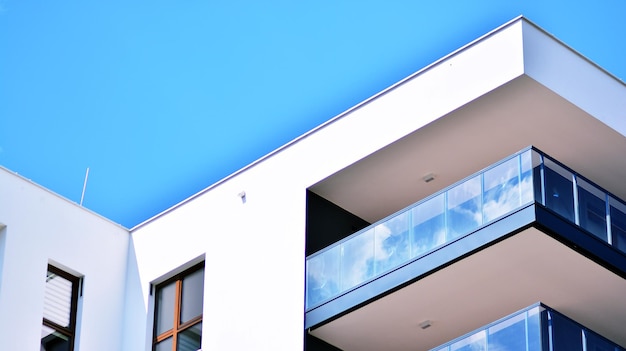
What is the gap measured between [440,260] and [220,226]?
4.25 meters

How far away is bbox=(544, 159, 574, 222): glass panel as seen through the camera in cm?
1708

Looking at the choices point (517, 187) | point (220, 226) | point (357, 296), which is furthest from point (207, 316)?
point (517, 187)

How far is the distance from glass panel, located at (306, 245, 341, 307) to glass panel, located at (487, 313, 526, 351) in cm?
276

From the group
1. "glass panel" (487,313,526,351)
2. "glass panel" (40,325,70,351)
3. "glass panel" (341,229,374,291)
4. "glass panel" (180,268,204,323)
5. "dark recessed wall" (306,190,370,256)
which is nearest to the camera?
"glass panel" (487,313,526,351)

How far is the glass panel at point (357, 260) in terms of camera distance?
60.8 feet

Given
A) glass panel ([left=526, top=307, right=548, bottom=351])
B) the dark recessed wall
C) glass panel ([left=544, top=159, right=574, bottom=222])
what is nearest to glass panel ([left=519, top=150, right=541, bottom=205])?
glass panel ([left=544, top=159, right=574, bottom=222])

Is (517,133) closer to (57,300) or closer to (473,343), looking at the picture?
(473,343)

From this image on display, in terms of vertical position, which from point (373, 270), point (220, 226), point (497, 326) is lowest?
point (497, 326)

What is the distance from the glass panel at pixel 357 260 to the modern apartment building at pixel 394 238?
1.2 inches

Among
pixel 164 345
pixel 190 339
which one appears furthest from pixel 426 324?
pixel 164 345

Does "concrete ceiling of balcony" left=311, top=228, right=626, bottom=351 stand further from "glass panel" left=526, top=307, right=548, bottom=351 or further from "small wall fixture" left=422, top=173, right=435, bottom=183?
"small wall fixture" left=422, top=173, right=435, bottom=183

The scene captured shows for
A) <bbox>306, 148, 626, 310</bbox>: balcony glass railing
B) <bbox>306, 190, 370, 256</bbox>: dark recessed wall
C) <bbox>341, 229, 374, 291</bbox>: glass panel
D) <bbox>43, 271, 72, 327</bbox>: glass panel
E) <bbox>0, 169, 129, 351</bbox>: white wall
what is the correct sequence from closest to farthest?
<bbox>306, 148, 626, 310</bbox>: balcony glass railing → <bbox>341, 229, 374, 291</bbox>: glass panel → <bbox>306, 190, 370, 256</bbox>: dark recessed wall → <bbox>0, 169, 129, 351</bbox>: white wall → <bbox>43, 271, 72, 327</bbox>: glass panel

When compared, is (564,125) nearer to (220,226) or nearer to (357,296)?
(357,296)

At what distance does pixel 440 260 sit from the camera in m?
17.7
